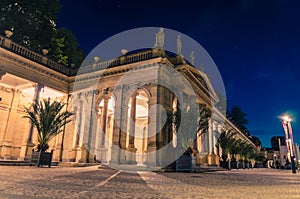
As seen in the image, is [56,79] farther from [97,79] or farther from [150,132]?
[150,132]

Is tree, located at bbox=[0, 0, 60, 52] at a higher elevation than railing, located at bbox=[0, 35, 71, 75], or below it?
higher

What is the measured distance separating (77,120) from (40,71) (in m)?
5.54

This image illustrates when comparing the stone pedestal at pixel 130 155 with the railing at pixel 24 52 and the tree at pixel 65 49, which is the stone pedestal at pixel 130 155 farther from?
the tree at pixel 65 49

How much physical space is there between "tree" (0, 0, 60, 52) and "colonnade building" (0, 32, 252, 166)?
636cm

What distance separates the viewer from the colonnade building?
16.2 m

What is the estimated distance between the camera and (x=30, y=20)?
23.1m

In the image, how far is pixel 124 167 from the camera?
14.7 meters

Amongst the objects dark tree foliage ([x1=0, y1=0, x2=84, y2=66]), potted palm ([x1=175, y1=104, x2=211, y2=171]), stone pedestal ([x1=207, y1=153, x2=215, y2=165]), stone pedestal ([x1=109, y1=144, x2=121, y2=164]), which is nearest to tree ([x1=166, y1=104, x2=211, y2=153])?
potted palm ([x1=175, y1=104, x2=211, y2=171])

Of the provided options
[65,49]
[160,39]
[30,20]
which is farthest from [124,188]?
[65,49]

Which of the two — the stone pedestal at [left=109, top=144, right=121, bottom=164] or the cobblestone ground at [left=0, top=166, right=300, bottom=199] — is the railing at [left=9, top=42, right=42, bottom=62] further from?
the cobblestone ground at [left=0, top=166, right=300, bottom=199]

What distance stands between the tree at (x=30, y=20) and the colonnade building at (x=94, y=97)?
6.36 m

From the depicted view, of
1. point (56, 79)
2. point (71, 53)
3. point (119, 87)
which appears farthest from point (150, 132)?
point (71, 53)

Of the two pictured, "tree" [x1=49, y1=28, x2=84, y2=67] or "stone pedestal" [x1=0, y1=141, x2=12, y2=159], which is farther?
"tree" [x1=49, y1=28, x2=84, y2=67]

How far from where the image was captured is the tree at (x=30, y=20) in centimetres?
2169
